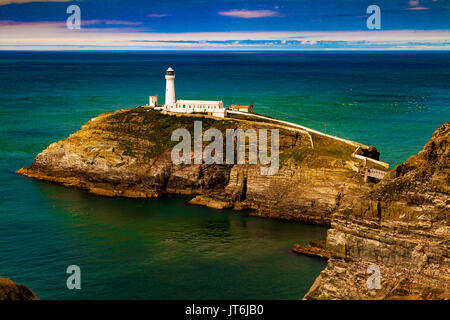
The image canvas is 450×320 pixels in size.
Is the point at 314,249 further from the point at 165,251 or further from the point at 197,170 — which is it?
the point at 197,170

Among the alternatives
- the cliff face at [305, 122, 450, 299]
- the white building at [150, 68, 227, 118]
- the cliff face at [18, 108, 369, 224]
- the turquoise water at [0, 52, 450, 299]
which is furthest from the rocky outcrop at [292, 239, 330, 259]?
the white building at [150, 68, 227, 118]

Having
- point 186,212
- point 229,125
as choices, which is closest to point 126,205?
point 186,212

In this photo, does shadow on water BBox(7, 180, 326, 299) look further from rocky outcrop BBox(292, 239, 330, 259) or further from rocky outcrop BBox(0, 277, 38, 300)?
rocky outcrop BBox(0, 277, 38, 300)

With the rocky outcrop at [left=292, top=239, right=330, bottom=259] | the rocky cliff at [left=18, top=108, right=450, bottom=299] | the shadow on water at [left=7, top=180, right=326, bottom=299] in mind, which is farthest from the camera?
the rocky outcrop at [left=292, top=239, right=330, bottom=259]

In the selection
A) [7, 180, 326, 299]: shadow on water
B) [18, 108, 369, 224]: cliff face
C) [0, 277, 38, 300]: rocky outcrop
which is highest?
[0, 277, 38, 300]: rocky outcrop

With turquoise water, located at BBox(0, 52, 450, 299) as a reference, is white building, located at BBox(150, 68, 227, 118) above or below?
above

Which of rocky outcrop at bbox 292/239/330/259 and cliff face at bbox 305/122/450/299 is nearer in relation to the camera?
cliff face at bbox 305/122/450/299
